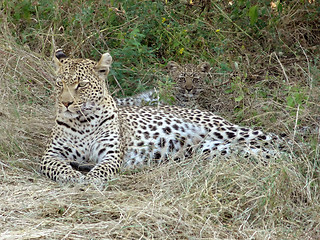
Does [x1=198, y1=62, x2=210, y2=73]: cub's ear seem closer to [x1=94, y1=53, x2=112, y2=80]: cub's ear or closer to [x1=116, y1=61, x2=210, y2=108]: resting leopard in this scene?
[x1=116, y1=61, x2=210, y2=108]: resting leopard

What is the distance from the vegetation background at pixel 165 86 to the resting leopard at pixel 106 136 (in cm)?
24

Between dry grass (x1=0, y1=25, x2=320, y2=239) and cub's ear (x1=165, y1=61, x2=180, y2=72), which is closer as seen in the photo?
dry grass (x1=0, y1=25, x2=320, y2=239)

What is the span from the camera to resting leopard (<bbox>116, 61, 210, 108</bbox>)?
960cm

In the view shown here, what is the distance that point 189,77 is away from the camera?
388 inches

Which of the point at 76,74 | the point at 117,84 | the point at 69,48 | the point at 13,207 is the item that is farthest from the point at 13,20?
the point at 13,207

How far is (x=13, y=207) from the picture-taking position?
5840 mm

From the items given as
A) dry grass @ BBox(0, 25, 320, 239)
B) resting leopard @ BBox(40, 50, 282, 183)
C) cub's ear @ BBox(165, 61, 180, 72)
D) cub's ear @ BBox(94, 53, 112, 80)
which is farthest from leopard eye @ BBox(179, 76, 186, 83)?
dry grass @ BBox(0, 25, 320, 239)

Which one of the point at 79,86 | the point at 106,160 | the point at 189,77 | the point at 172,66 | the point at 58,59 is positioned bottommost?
the point at 106,160

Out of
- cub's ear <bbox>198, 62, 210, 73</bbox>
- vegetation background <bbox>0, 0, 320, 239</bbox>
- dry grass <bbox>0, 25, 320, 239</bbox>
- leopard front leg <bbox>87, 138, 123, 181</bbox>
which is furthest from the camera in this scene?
cub's ear <bbox>198, 62, 210, 73</bbox>

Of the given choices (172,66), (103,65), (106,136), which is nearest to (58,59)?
(103,65)

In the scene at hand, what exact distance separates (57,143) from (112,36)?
3.58 m

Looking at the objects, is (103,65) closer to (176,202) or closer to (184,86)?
(176,202)

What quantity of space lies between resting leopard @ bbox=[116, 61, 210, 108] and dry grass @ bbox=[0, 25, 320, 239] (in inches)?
102

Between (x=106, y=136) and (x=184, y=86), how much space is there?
2.86 m
